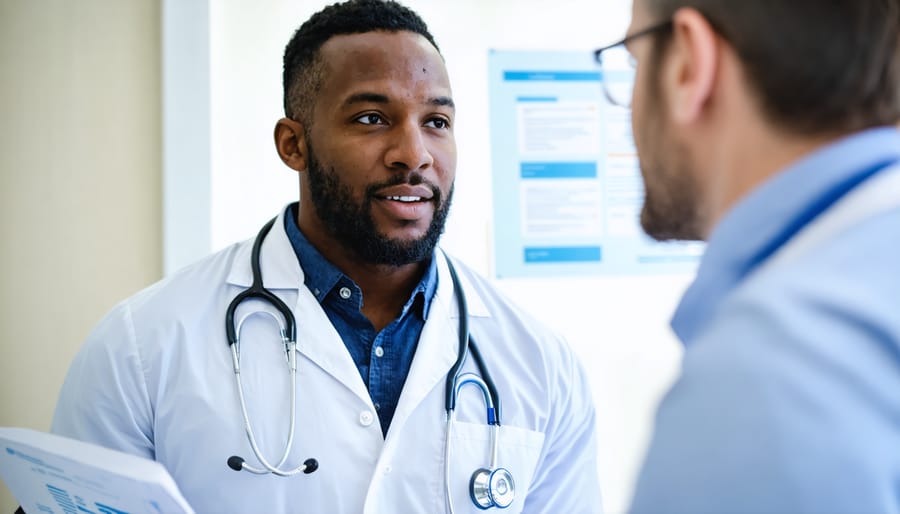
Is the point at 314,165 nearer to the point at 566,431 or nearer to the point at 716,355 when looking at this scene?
the point at 566,431

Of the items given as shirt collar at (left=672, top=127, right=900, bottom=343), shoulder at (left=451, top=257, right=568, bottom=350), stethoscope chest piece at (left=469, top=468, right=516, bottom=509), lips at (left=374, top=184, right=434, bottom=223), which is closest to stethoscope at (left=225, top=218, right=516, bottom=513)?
stethoscope chest piece at (left=469, top=468, right=516, bottom=509)

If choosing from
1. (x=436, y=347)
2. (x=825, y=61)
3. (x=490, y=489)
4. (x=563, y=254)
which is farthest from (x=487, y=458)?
(x=563, y=254)

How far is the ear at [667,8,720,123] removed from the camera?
0.62m

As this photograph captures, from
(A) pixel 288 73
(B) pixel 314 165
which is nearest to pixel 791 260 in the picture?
→ (B) pixel 314 165

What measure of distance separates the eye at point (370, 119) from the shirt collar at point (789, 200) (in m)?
0.87

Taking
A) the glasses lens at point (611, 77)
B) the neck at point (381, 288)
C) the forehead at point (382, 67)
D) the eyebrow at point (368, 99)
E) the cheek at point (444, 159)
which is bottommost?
the neck at point (381, 288)

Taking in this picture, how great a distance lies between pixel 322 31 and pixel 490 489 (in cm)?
90

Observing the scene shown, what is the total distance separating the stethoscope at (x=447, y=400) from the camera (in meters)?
1.13

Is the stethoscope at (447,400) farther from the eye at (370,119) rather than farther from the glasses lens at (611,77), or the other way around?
the glasses lens at (611,77)

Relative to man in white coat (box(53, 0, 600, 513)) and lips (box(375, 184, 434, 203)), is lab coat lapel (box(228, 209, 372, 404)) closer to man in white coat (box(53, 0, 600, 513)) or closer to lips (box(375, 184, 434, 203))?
man in white coat (box(53, 0, 600, 513))

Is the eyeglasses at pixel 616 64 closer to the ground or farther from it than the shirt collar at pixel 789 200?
farther from it

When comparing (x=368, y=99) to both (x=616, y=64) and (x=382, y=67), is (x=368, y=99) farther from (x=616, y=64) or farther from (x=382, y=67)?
(x=616, y=64)

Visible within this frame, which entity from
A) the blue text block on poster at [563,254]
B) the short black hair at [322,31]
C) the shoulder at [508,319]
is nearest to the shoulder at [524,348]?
the shoulder at [508,319]

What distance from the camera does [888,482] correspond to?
1.36 ft
